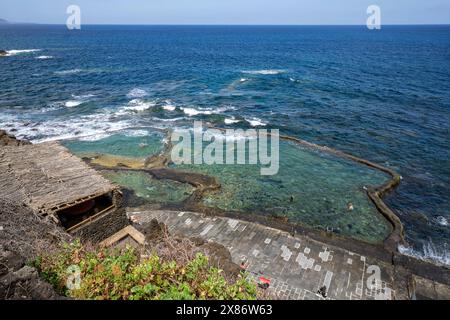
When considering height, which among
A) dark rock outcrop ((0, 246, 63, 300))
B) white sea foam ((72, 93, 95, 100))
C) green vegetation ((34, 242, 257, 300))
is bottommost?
green vegetation ((34, 242, 257, 300))

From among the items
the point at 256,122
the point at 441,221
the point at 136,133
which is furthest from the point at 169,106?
the point at 441,221

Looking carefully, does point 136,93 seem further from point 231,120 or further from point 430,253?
point 430,253

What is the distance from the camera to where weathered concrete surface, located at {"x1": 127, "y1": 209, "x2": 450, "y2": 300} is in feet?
54.4

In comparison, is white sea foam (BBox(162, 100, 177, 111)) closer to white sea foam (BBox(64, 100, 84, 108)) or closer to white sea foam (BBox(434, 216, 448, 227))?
white sea foam (BBox(64, 100, 84, 108))

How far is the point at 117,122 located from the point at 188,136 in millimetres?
11622

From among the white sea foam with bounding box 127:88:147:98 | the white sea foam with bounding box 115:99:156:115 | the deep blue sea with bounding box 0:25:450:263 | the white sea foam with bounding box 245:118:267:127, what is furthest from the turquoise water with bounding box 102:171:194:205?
the white sea foam with bounding box 127:88:147:98

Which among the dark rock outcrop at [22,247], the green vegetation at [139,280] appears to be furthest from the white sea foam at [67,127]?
the green vegetation at [139,280]

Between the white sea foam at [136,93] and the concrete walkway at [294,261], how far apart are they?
3920 centimetres

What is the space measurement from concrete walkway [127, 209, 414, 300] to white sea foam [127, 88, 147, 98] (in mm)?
39202

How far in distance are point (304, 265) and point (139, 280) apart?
38.5 ft

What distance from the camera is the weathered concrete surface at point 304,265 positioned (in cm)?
1659

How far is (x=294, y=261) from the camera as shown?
1855 centimetres
